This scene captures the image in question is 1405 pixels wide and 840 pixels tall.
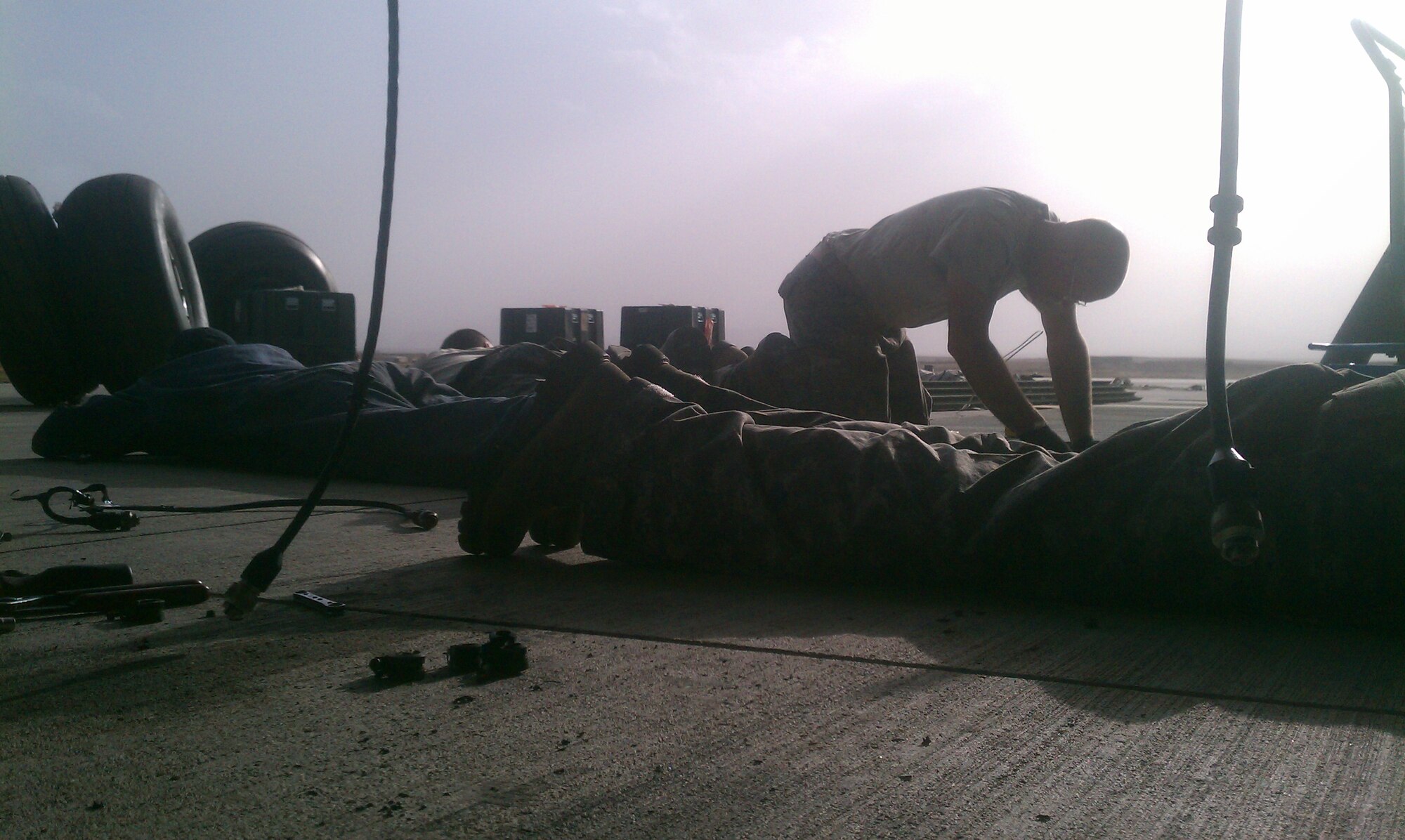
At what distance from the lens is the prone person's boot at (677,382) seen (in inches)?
91.6

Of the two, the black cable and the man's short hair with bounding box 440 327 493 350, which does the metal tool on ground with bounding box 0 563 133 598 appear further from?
the man's short hair with bounding box 440 327 493 350

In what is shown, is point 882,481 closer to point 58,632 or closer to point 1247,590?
point 1247,590

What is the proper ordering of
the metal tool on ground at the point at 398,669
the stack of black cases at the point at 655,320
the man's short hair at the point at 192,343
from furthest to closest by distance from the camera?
the stack of black cases at the point at 655,320 < the man's short hair at the point at 192,343 < the metal tool on ground at the point at 398,669

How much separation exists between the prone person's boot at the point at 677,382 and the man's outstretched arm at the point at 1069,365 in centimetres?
209

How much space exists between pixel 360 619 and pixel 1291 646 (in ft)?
4.85

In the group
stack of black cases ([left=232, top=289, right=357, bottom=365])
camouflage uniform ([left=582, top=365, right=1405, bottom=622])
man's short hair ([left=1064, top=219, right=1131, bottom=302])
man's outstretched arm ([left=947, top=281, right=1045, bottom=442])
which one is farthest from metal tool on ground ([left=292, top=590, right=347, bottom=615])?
stack of black cases ([left=232, top=289, right=357, bottom=365])

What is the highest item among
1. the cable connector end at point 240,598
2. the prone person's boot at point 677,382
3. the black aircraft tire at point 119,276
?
the black aircraft tire at point 119,276

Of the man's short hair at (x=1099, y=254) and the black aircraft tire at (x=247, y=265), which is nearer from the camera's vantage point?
the man's short hair at (x=1099, y=254)

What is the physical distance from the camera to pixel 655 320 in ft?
36.5

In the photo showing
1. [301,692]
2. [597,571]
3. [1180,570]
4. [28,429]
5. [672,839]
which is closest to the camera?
[672,839]

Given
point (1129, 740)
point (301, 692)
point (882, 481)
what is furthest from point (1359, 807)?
point (301, 692)

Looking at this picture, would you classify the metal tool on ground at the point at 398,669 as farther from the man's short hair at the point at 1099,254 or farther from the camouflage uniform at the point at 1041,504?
the man's short hair at the point at 1099,254

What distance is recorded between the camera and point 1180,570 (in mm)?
1690

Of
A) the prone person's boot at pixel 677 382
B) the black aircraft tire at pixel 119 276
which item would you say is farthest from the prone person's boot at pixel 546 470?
the black aircraft tire at pixel 119 276
